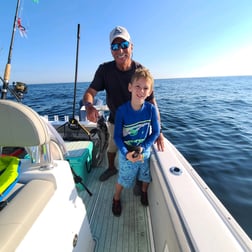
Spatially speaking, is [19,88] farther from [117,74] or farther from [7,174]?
[7,174]

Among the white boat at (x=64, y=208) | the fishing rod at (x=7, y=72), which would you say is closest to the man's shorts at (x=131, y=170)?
the white boat at (x=64, y=208)

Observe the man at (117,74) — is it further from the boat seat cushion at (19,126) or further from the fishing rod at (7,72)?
the fishing rod at (7,72)

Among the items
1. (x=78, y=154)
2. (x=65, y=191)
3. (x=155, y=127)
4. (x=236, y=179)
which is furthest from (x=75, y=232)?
(x=236, y=179)

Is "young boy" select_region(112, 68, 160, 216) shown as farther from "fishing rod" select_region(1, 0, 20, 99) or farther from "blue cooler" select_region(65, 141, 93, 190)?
"fishing rod" select_region(1, 0, 20, 99)

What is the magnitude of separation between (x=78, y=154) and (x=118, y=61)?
1.11m

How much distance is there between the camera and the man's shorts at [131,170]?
156cm

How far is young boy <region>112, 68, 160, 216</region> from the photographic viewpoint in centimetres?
140

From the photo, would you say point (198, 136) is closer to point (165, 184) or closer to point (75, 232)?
point (165, 184)

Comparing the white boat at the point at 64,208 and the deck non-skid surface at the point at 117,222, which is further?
the deck non-skid surface at the point at 117,222

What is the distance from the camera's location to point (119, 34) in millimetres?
1618

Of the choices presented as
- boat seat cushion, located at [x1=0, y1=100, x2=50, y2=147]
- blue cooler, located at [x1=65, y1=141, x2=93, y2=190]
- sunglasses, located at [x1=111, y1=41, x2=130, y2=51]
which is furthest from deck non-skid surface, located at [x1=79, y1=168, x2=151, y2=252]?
sunglasses, located at [x1=111, y1=41, x2=130, y2=51]

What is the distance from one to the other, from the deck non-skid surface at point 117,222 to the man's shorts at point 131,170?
0.38 m

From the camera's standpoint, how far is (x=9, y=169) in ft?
2.93

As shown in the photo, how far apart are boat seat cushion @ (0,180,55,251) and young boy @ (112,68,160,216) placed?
685mm
